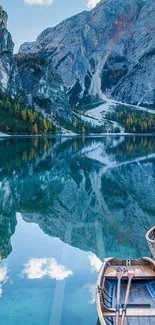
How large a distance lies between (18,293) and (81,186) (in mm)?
28248

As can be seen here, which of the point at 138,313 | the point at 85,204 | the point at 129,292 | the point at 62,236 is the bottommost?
the point at 85,204

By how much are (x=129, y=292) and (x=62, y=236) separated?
12093 millimetres

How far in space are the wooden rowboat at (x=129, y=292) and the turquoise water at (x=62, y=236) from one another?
5.71ft

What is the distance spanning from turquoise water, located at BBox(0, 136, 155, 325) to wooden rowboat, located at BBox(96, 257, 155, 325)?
1741 mm

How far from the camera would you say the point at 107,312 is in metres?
9.96

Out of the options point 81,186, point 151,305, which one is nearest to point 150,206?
point 81,186

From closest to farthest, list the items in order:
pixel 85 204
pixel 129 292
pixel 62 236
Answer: pixel 129 292 < pixel 62 236 < pixel 85 204

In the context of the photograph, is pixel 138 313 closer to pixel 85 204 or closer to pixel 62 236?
pixel 62 236

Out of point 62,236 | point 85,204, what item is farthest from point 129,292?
point 85,204

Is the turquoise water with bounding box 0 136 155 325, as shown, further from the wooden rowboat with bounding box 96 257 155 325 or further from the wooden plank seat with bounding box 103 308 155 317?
the wooden plank seat with bounding box 103 308 155 317

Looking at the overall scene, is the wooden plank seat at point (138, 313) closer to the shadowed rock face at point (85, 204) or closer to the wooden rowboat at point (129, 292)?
the wooden rowboat at point (129, 292)

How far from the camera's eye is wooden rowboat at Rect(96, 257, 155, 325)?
1009cm

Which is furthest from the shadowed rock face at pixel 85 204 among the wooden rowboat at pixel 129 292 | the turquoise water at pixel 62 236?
the wooden rowboat at pixel 129 292

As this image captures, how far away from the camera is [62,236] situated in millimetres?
23922
